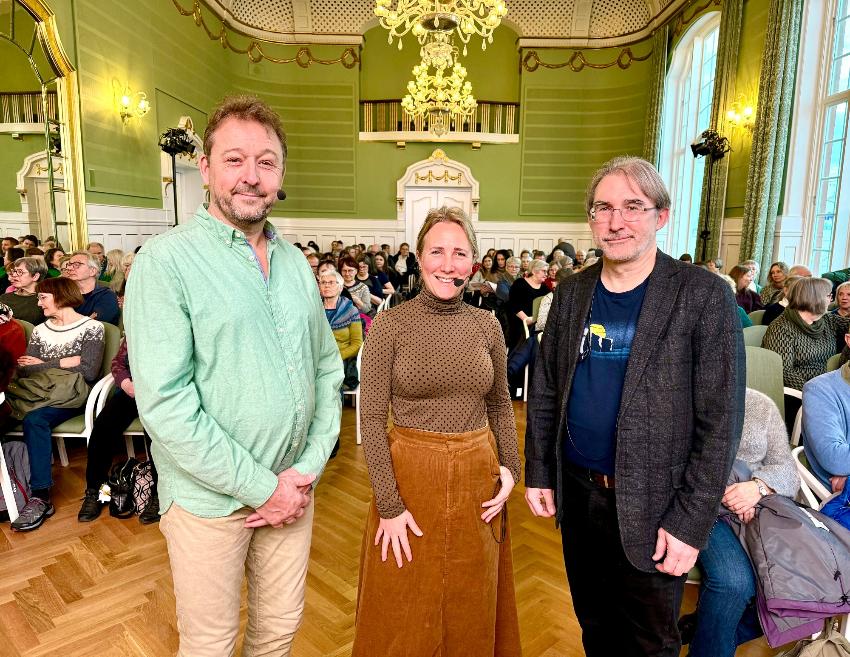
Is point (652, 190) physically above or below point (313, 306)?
above

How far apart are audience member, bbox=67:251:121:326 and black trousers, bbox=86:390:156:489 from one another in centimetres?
101

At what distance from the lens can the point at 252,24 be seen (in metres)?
11.2

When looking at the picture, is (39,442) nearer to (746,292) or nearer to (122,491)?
(122,491)

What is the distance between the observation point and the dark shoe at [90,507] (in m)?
2.84

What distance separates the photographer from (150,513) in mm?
2854

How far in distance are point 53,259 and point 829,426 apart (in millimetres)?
6273

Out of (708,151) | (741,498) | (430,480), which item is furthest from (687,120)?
(430,480)

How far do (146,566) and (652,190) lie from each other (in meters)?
2.66

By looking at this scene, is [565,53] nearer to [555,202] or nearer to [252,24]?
[555,202]

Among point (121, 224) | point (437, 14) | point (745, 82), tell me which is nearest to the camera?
point (437, 14)

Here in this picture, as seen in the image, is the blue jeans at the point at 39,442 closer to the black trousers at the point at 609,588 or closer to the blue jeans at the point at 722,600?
the black trousers at the point at 609,588

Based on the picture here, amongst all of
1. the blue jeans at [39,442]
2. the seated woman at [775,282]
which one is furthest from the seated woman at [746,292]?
the blue jeans at [39,442]

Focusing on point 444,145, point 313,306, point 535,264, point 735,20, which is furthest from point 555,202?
point 313,306

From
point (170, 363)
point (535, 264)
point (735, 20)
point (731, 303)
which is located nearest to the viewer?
point (170, 363)
